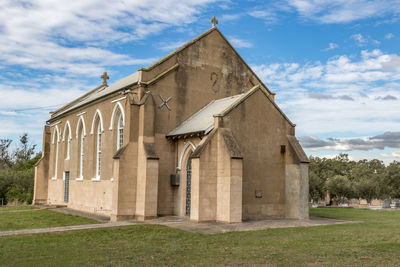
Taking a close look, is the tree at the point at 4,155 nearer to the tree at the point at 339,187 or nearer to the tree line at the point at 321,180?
the tree line at the point at 321,180

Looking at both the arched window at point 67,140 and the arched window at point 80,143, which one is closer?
the arched window at point 80,143

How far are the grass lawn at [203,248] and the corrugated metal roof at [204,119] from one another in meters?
7.10

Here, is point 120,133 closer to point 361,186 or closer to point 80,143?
point 80,143

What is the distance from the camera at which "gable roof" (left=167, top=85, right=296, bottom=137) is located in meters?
22.1

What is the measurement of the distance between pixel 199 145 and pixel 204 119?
3591mm

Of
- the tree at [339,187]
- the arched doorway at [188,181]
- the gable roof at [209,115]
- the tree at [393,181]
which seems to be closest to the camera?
the gable roof at [209,115]

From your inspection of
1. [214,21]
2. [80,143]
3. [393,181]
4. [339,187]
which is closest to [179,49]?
[214,21]

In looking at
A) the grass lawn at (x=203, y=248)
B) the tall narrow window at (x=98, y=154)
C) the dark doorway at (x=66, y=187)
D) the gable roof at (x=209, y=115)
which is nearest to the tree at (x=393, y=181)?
the gable roof at (x=209, y=115)

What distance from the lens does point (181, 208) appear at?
2414 cm

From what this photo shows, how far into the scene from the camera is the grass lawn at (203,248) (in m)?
11.0

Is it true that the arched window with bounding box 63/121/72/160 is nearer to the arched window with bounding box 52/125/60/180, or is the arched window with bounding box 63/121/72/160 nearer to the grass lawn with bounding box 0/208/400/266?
the arched window with bounding box 52/125/60/180

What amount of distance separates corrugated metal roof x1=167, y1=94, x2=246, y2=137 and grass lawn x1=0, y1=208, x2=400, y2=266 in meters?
7.10

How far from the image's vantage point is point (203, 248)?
42.6ft

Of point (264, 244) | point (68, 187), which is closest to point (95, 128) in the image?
point (68, 187)
